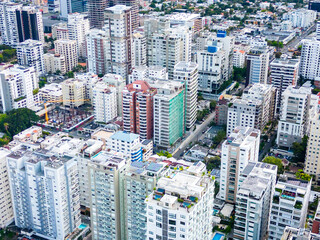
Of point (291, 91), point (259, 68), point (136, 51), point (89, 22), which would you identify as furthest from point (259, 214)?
point (89, 22)

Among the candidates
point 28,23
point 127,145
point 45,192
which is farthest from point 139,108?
point 28,23

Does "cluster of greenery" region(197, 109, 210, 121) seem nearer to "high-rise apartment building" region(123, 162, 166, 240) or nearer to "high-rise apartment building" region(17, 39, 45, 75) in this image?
"high-rise apartment building" region(123, 162, 166, 240)

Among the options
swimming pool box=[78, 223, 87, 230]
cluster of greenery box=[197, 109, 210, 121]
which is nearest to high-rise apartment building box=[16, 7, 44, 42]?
cluster of greenery box=[197, 109, 210, 121]

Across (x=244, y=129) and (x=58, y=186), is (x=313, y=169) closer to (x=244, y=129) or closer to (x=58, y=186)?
(x=244, y=129)

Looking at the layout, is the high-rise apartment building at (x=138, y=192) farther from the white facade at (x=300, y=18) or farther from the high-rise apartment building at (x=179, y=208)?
the white facade at (x=300, y=18)

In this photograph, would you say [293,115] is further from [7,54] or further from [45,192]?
[7,54]

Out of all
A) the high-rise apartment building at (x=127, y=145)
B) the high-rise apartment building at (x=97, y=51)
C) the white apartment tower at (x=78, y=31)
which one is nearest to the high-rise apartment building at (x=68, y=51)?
the high-rise apartment building at (x=97, y=51)
